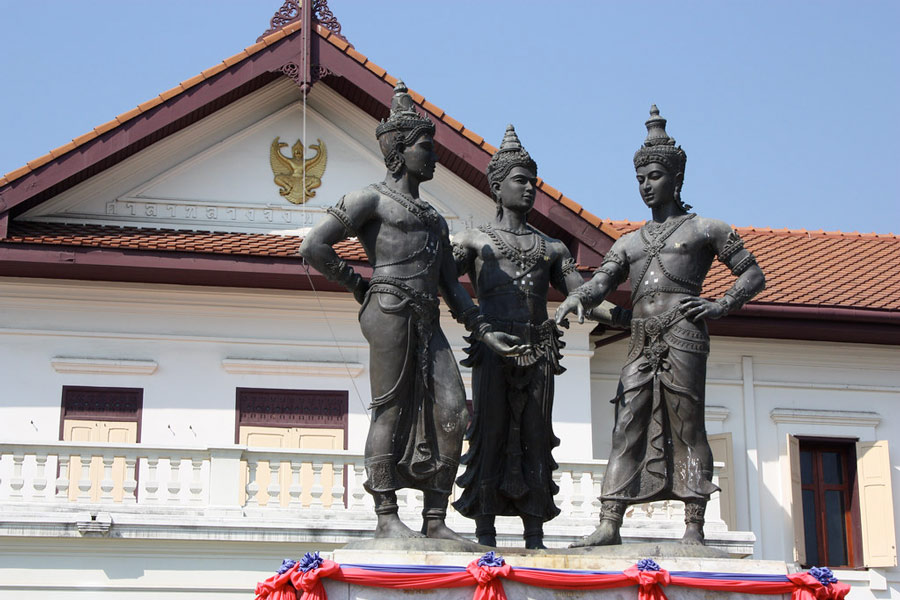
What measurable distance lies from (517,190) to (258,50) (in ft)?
33.7

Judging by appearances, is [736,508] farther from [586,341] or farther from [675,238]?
[675,238]

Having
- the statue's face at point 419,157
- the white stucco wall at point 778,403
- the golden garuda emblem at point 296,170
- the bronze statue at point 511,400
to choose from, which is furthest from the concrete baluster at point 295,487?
the statue's face at point 419,157

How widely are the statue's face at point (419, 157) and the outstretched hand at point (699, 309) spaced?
167 centimetres

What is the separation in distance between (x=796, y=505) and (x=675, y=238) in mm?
11148

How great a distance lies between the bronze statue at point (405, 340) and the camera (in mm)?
8805

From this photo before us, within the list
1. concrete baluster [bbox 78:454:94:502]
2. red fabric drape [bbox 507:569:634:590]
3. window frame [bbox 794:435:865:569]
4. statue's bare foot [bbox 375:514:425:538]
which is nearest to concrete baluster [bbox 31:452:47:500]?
concrete baluster [bbox 78:454:94:502]

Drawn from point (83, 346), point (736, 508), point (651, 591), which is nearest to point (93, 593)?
point (83, 346)

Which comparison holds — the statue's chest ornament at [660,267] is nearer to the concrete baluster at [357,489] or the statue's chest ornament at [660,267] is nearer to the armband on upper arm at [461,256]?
the armband on upper arm at [461,256]

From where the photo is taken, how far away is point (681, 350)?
9.21m

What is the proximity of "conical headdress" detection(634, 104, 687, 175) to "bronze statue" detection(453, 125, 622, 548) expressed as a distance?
835mm

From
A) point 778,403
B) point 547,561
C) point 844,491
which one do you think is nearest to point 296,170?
point 778,403

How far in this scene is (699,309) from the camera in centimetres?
923

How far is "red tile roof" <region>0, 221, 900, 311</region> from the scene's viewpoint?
18531 mm

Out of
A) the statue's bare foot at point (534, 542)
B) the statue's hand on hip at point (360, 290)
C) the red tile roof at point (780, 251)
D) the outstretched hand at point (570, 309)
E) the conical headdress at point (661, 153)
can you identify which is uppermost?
the red tile roof at point (780, 251)
